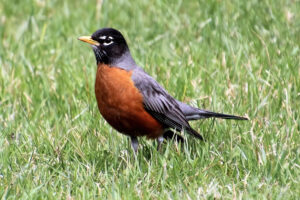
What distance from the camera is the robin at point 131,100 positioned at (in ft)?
15.5

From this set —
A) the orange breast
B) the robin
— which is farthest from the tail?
the orange breast

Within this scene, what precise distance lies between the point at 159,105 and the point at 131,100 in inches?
11.3

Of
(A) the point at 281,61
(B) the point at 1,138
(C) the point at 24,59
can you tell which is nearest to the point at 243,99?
(A) the point at 281,61

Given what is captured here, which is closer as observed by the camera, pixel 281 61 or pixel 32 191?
pixel 32 191

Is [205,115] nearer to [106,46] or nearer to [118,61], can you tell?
[118,61]

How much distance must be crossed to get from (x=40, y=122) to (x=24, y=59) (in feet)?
4.16

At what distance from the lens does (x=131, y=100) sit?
186 inches

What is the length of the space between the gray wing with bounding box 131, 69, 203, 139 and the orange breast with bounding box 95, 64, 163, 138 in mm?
54

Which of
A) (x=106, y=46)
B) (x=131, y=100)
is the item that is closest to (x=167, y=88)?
(x=106, y=46)

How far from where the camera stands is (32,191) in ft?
13.0

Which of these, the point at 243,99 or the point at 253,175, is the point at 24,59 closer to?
the point at 243,99

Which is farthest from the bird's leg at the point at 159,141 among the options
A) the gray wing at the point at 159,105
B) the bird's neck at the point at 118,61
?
the bird's neck at the point at 118,61

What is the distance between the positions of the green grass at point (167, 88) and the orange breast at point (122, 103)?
7.0 inches

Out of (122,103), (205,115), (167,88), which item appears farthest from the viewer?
(167,88)
